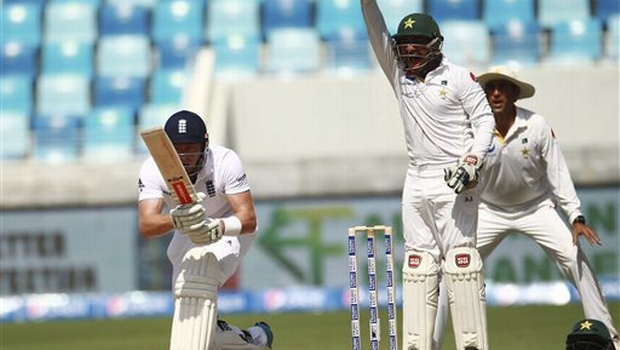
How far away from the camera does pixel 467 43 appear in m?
16.7

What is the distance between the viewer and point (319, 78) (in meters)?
15.8

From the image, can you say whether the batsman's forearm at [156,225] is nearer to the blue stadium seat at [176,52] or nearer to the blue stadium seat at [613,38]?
the blue stadium seat at [613,38]

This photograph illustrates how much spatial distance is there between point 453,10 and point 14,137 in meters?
5.15

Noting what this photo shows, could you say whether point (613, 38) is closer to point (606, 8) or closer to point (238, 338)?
point (606, 8)

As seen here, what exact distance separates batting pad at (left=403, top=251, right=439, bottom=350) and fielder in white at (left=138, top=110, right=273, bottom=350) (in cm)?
70

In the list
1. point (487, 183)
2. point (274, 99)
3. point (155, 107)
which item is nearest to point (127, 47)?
point (155, 107)

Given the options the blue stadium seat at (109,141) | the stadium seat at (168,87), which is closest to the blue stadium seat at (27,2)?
the stadium seat at (168,87)

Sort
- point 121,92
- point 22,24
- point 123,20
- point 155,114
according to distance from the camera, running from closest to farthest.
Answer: point 155,114, point 121,92, point 123,20, point 22,24

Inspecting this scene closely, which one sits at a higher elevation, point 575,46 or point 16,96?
→ point 575,46

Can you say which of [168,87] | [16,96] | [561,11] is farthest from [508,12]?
[16,96]

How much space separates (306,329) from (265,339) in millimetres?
4341

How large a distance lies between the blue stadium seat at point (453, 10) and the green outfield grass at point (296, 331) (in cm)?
504

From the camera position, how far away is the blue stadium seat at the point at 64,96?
17.4 m

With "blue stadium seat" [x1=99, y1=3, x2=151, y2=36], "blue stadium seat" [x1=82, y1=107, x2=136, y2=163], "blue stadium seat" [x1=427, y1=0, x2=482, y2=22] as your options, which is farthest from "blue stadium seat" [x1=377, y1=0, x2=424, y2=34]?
"blue stadium seat" [x1=82, y1=107, x2=136, y2=163]
